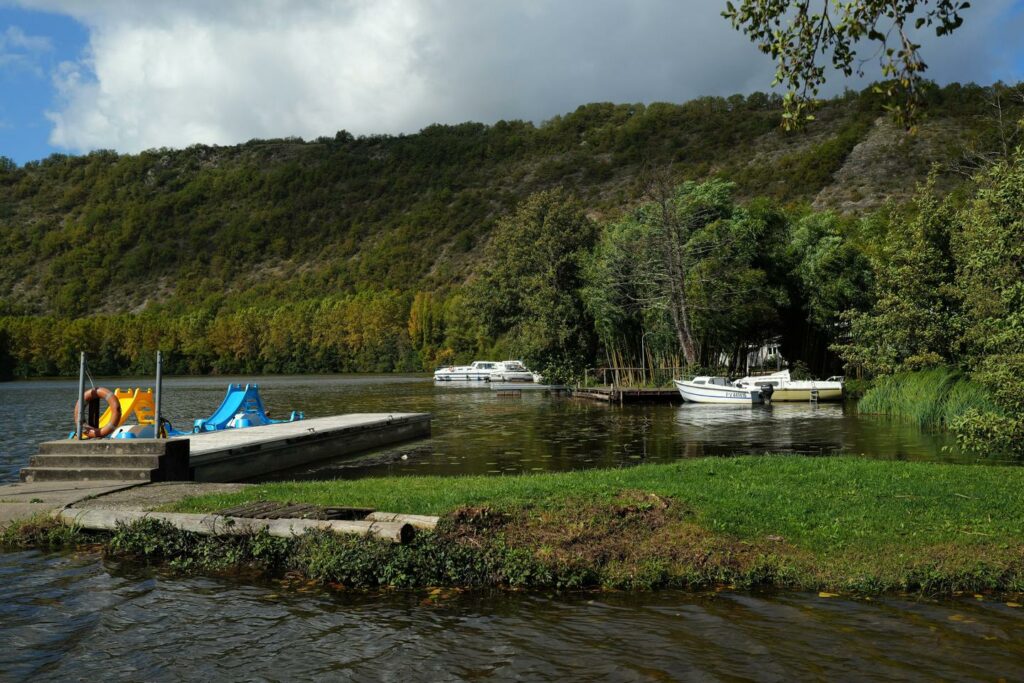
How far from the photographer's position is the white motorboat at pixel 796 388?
136ft

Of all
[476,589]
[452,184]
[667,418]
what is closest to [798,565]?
[476,589]

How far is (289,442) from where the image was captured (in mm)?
20844

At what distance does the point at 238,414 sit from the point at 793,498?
21.0 meters

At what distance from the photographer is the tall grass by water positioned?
81.3 ft

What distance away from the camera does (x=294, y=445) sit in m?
21.0

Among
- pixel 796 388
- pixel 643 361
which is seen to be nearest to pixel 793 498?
pixel 796 388

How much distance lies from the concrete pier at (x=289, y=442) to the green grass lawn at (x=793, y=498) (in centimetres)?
483

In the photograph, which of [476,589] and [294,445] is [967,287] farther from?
[476,589]

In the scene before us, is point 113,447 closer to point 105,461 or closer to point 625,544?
point 105,461

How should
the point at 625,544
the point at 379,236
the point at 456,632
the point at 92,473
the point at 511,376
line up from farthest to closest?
the point at 379,236
the point at 511,376
the point at 92,473
the point at 625,544
the point at 456,632

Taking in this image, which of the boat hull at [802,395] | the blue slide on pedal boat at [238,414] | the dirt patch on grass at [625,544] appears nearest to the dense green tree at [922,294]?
the boat hull at [802,395]

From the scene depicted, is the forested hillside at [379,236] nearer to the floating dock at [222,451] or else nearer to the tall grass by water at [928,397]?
the tall grass by water at [928,397]

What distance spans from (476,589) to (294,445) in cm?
1356

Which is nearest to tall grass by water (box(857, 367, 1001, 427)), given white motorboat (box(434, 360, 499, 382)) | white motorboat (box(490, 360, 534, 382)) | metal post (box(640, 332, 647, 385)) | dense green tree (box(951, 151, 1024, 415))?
dense green tree (box(951, 151, 1024, 415))
